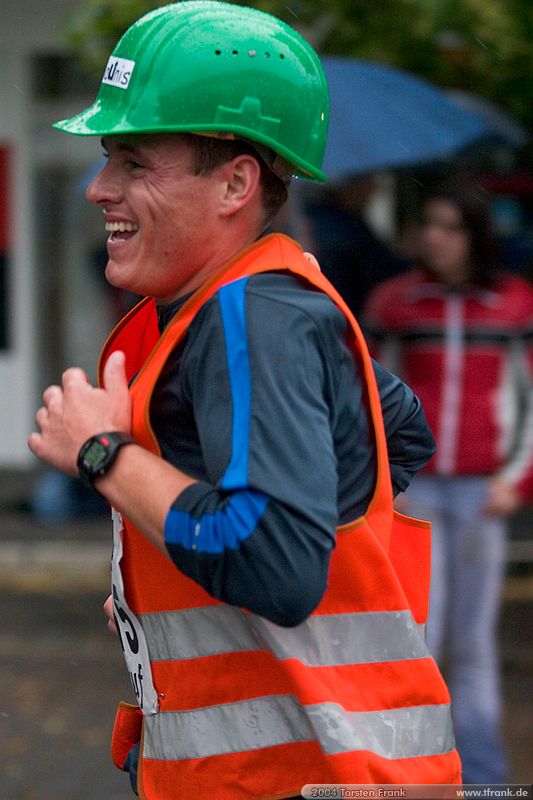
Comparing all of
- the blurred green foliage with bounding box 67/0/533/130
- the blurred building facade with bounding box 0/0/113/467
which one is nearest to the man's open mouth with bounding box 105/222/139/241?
the blurred green foliage with bounding box 67/0/533/130

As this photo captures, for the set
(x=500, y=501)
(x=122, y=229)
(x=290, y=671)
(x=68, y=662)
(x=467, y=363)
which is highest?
(x=122, y=229)

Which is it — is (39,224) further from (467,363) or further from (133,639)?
(133,639)

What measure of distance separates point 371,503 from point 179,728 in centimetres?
44

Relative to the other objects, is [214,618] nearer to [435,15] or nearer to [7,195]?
[435,15]

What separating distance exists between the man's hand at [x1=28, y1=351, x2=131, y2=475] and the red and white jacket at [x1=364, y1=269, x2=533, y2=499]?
10.1 feet

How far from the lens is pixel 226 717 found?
80.7 inches

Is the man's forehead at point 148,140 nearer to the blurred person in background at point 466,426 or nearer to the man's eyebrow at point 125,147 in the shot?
the man's eyebrow at point 125,147

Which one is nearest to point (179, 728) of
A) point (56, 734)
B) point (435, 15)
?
point (56, 734)

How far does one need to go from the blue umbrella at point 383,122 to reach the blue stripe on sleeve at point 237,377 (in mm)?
4467

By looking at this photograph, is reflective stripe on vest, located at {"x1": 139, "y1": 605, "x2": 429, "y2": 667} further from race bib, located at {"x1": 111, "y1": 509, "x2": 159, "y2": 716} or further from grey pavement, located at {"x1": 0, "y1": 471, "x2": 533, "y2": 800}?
grey pavement, located at {"x1": 0, "y1": 471, "x2": 533, "y2": 800}

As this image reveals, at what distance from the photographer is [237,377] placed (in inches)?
72.7

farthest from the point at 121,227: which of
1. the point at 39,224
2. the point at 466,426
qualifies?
the point at 39,224

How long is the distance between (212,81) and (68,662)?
4.94 meters

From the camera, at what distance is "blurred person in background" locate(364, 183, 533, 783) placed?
5.02 m
